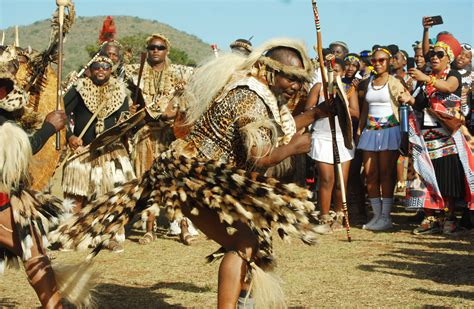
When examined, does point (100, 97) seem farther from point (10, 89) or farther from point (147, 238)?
point (10, 89)

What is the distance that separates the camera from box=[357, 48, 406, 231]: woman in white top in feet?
31.6

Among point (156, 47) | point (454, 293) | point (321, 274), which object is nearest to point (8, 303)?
point (321, 274)

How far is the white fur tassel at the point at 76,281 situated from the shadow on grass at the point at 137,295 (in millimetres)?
372

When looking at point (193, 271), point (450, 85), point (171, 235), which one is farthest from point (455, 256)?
point (171, 235)

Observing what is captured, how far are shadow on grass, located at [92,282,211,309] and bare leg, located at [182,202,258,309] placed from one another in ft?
4.25

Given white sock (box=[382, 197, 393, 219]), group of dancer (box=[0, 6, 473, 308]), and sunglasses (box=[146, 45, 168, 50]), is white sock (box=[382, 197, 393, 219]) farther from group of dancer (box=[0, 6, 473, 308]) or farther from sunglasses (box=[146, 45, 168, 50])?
group of dancer (box=[0, 6, 473, 308])

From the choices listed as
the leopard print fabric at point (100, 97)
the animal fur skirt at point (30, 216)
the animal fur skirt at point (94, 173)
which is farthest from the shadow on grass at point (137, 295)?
the leopard print fabric at point (100, 97)

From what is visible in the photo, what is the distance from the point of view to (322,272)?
722 centimetres

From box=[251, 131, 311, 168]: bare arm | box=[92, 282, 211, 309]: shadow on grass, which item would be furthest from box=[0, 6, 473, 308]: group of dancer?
box=[92, 282, 211, 309]: shadow on grass

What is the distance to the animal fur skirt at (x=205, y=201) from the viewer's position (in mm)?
4734

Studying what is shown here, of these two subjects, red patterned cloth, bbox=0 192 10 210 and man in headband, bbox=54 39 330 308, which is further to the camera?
red patterned cloth, bbox=0 192 10 210

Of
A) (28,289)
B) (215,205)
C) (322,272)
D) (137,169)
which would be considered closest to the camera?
(215,205)

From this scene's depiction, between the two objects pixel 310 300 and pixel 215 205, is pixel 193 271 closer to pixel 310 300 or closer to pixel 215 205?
pixel 310 300

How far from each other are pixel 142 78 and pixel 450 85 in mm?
3598
